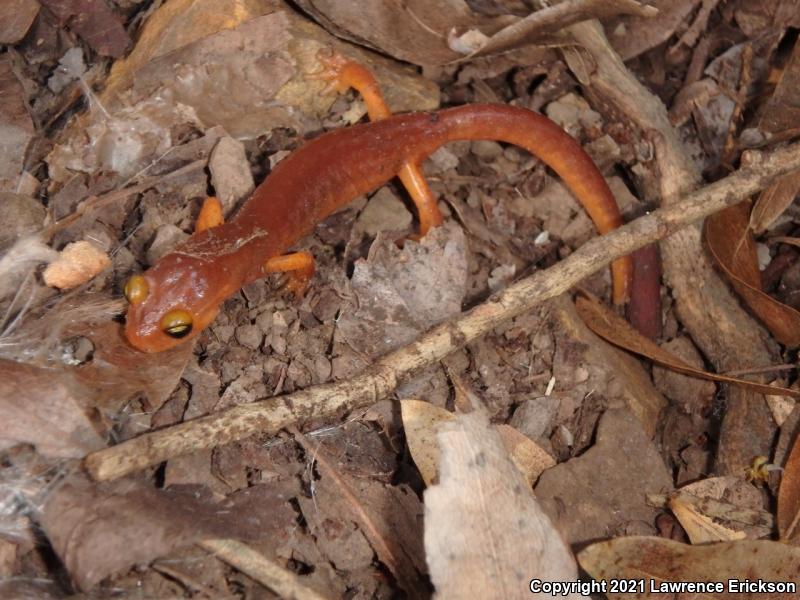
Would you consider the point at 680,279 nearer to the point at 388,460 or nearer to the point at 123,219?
the point at 388,460

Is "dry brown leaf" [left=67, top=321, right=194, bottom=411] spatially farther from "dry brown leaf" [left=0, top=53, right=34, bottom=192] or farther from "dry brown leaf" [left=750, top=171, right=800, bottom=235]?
"dry brown leaf" [left=750, top=171, right=800, bottom=235]

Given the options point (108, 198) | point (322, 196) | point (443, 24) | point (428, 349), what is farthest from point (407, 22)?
point (428, 349)

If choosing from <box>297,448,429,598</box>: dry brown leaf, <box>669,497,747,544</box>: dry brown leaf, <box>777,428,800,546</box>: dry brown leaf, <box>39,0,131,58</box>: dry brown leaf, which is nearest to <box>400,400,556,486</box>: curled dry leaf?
<box>297,448,429,598</box>: dry brown leaf

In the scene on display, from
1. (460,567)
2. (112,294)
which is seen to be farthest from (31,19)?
(460,567)

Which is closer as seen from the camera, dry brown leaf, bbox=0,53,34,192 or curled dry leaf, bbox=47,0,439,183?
dry brown leaf, bbox=0,53,34,192

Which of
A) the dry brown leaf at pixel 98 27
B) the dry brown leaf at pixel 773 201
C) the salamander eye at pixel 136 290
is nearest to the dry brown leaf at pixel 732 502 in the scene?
the dry brown leaf at pixel 773 201

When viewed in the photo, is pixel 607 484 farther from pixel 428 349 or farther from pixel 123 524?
pixel 123 524

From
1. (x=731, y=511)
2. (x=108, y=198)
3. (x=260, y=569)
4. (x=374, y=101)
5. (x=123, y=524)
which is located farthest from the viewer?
(x=374, y=101)
